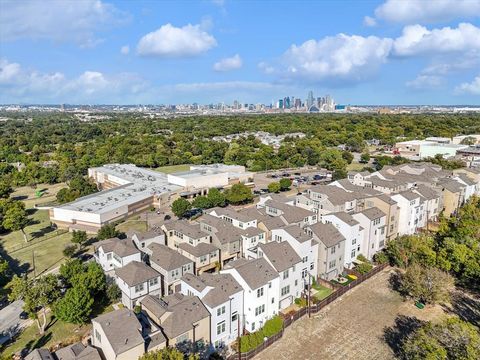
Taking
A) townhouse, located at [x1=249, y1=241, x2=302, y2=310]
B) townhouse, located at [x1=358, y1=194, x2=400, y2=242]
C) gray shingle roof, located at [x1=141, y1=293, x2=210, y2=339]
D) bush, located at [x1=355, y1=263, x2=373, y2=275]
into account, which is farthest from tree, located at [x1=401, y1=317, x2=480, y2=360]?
townhouse, located at [x1=358, y1=194, x2=400, y2=242]

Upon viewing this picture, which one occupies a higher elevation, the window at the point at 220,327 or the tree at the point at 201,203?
the tree at the point at 201,203

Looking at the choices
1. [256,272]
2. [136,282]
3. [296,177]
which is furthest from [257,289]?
[296,177]

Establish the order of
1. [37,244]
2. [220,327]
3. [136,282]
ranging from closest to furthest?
1. [220,327]
2. [136,282]
3. [37,244]

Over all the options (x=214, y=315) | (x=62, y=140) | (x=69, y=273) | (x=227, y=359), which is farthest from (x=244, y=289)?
(x=62, y=140)

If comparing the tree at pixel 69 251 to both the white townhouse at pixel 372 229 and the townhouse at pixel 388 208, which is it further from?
the townhouse at pixel 388 208

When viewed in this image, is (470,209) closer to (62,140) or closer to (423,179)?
(423,179)

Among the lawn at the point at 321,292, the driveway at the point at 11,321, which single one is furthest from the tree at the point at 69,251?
the lawn at the point at 321,292

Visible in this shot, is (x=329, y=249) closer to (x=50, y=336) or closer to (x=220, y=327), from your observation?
(x=220, y=327)
